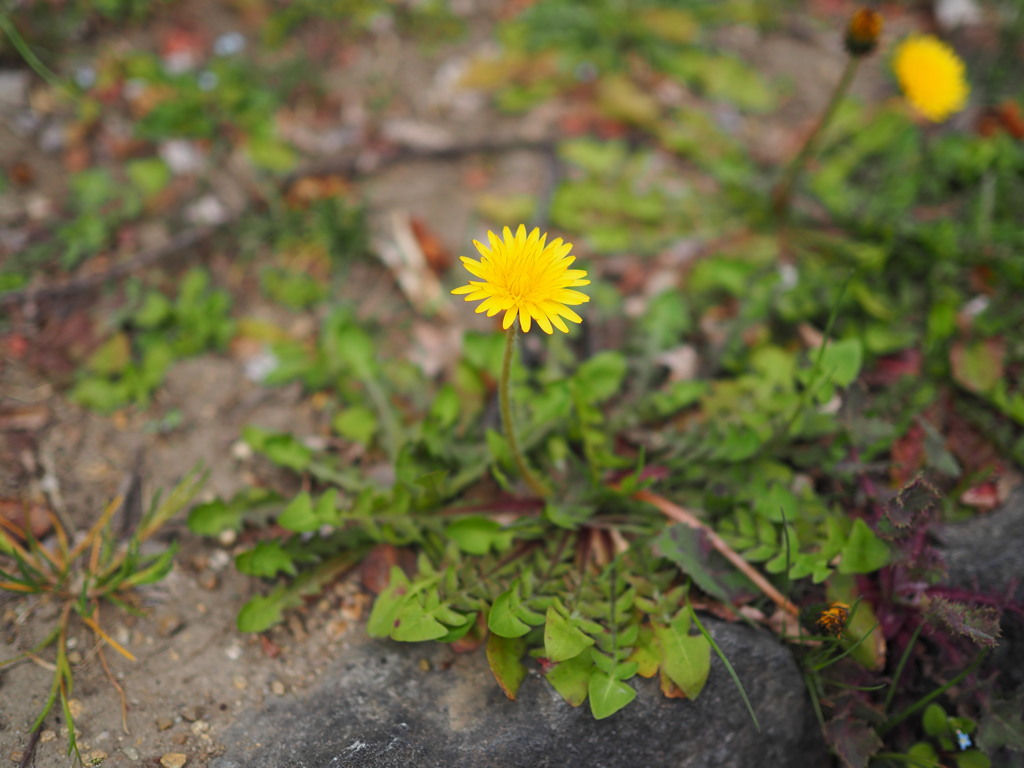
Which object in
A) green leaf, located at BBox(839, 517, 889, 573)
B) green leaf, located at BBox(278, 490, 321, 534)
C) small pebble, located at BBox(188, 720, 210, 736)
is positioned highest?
green leaf, located at BBox(839, 517, 889, 573)

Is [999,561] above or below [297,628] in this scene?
above

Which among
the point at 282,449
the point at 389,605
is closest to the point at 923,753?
the point at 389,605

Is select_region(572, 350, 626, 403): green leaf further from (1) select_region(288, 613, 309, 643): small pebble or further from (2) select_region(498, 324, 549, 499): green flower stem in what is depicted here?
(1) select_region(288, 613, 309, 643): small pebble

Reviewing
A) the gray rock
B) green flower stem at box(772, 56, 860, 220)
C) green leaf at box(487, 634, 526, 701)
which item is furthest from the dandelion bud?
the gray rock

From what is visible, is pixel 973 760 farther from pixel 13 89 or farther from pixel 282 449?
pixel 13 89

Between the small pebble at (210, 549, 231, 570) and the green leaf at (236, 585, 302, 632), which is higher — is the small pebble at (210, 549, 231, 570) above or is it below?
below

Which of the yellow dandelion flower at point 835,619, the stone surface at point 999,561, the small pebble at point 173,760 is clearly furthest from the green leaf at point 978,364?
the small pebble at point 173,760
